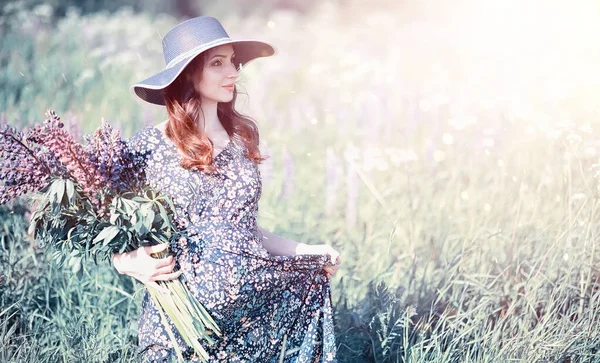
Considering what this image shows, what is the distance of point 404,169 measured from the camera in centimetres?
436

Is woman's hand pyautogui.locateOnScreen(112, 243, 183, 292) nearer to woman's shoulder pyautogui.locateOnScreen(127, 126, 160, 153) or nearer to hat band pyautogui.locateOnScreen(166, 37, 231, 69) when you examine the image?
woman's shoulder pyautogui.locateOnScreen(127, 126, 160, 153)

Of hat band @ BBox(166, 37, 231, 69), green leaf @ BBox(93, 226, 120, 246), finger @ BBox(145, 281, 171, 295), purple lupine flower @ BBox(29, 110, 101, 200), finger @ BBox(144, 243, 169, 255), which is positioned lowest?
finger @ BBox(145, 281, 171, 295)

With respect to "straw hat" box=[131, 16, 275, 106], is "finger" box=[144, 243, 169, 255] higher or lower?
lower

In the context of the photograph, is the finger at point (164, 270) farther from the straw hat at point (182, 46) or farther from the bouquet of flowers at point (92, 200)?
the straw hat at point (182, 46)

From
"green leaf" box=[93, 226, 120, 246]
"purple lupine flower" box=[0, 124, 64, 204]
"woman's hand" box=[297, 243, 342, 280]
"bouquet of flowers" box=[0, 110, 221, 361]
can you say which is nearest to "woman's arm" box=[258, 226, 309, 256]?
"woman's hand" box=[297, 243, 342, 280]

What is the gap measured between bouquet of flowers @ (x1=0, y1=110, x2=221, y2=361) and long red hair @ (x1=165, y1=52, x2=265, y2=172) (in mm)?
178

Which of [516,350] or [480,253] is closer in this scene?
[516,350]

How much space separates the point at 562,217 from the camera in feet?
10.7

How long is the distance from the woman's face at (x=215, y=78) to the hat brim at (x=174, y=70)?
0.05m

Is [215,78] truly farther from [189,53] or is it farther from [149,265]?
[149,265]

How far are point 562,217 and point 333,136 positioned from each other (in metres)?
1.95

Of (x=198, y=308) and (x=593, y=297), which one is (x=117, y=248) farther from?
(x=593, y=297)

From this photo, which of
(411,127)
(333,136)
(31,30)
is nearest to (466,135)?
(411,127)

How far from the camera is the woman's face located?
7.85 feet
